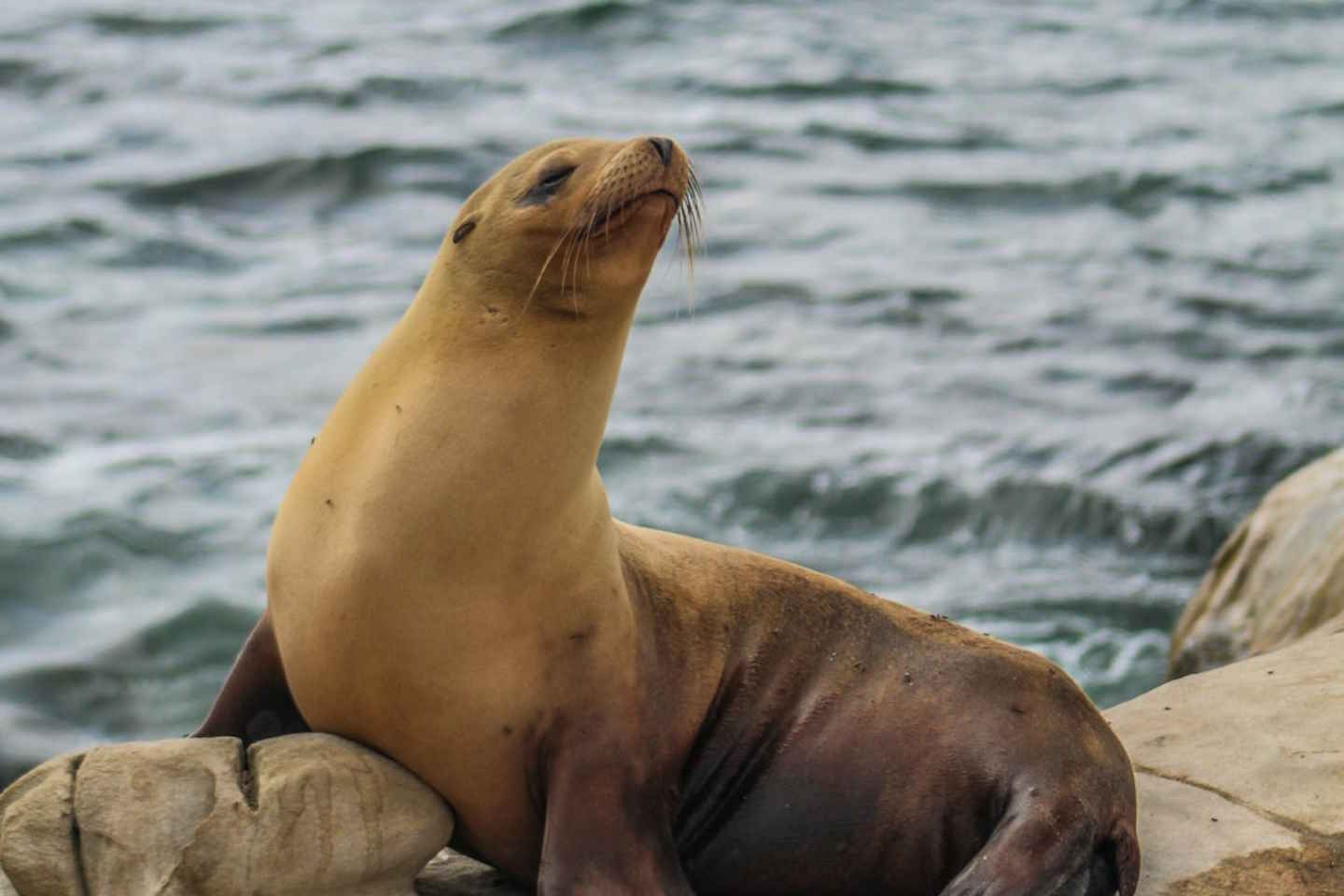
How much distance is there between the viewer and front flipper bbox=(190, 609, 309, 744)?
435cm

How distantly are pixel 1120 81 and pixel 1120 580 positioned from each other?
444 inches

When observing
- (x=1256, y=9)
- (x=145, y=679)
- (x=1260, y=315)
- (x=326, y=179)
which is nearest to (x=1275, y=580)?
(x=145, y=679)

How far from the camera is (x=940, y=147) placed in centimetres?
1683

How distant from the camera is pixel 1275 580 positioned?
7137 mm

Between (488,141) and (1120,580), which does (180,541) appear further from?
(488,141)

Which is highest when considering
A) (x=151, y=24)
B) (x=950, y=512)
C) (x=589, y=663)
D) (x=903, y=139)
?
(x=589, y=663)

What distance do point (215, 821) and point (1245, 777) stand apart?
2.35 m

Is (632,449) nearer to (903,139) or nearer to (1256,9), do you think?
(903,139)

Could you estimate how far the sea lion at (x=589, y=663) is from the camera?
3.97 metres

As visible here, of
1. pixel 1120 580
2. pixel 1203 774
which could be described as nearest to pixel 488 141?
pixel 1120 580

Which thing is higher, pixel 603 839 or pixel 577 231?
pixel 577 231

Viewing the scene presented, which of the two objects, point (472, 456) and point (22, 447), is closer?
point (472, 456)

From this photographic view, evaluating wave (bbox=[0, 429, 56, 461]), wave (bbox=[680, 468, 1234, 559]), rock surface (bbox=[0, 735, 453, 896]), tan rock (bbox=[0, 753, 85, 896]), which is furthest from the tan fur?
wave (bbox=[0, 429, 56, 461])

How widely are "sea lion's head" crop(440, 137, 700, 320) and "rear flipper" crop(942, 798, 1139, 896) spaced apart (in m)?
1.34
